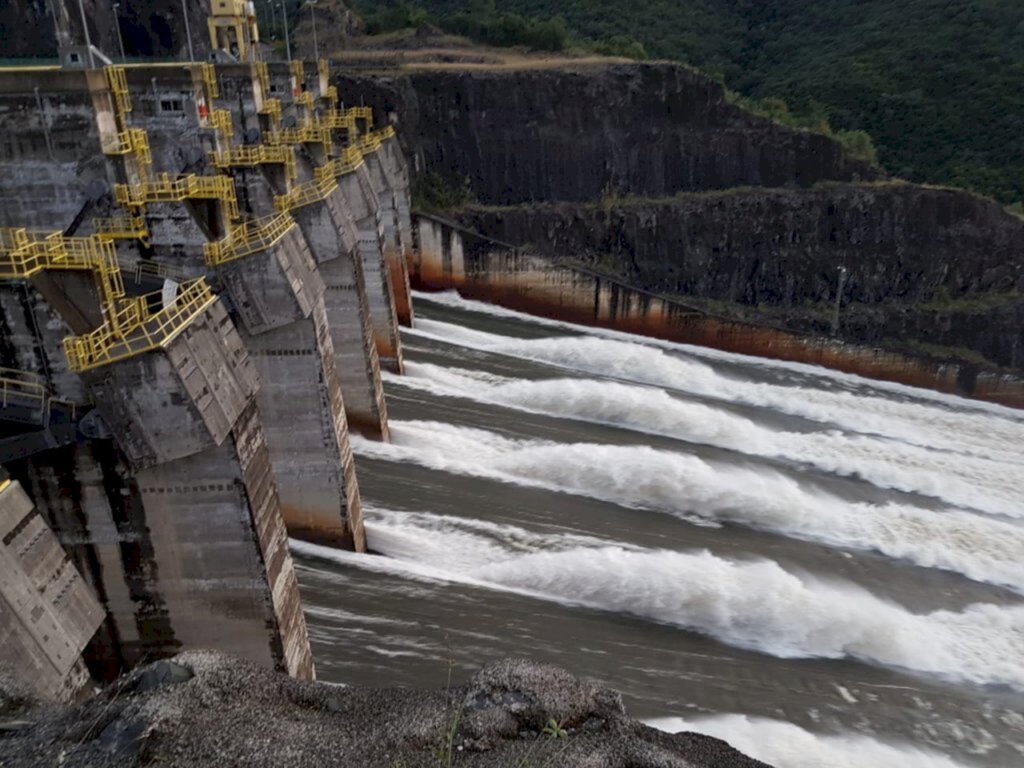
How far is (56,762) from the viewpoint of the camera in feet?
17.5

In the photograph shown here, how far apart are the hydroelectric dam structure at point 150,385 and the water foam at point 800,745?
5.21m

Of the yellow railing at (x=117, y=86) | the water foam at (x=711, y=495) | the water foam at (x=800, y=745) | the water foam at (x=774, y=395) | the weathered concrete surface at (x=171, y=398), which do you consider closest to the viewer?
the weathered concrete surface at (x=171, y=398)

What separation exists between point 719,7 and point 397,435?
49079 mm

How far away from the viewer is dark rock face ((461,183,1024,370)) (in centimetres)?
3062

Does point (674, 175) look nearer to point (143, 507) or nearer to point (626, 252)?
point (626, 252)

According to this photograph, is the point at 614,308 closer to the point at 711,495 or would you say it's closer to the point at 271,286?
the point at 711,495

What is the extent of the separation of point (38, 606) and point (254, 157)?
914 cm

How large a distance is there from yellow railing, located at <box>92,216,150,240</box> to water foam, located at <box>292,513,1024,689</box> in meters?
5.57

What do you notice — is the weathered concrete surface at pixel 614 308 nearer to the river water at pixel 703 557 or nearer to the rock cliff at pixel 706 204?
the river water at pixel 703 557

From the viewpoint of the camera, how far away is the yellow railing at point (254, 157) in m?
13.3

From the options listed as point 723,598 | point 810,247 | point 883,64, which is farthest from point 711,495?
point 883,64

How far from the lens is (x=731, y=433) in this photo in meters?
18.4

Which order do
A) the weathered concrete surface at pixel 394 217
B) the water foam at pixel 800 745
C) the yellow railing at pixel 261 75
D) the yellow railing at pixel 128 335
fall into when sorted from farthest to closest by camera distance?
the weathered concrete surface at pixel 394 217 < the yellow railing at pixel 261 75 < the water foam at pixel 800 745 < the yellow railing at pixel 128 335

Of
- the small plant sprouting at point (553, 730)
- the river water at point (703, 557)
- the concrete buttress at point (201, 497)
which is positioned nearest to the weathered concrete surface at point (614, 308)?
the river water at point (703, 557)
